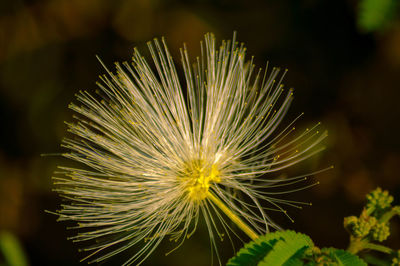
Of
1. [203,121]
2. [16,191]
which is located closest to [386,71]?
[203,121]

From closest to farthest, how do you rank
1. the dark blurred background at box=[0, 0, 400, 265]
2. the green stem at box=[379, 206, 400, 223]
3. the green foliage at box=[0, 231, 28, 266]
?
the green stem at box=[379, 206, 400, 223] → the green foliage at box=[0, 231, 28, 266] → the dark blurred background at box=[0, 0, 400, 265]

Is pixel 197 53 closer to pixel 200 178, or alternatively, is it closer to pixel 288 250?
pixel 200 178

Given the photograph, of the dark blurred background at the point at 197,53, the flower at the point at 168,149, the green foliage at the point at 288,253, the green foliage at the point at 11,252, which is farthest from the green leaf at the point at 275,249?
the green foliage at the point at 11,252

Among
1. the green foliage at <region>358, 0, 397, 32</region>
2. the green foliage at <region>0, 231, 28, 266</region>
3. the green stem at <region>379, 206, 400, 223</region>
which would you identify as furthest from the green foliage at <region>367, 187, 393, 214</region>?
the green foliage at <region>0, 231, 28, 266</region>

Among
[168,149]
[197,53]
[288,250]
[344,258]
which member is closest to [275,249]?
[288,250]

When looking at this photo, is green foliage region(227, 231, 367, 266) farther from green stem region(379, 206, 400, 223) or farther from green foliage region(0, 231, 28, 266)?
green foliage region(0, 231, 28, 266)

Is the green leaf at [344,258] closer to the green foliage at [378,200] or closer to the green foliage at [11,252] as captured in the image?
the green foliage at [378,200]
